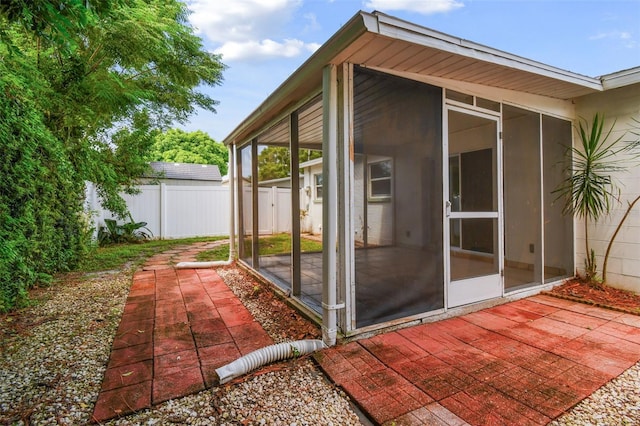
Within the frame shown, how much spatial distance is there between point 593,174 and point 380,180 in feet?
9.88

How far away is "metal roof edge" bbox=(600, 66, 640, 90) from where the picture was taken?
3.37 metres

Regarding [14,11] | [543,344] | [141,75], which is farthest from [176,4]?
[543,344]

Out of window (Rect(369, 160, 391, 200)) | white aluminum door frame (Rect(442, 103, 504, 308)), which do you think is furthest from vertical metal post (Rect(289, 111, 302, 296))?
white aluminum door frame (Rect(442, 103, 504, 308))

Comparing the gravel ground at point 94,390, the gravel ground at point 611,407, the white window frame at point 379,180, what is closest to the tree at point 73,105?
the gravel ground at point 94,390

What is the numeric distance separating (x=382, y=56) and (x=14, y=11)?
2.22 m

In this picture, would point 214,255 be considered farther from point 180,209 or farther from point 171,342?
point 171,342

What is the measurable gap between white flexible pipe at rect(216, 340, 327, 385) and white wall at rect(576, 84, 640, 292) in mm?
3837

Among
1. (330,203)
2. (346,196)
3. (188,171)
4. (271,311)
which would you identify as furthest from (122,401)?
(188,171)

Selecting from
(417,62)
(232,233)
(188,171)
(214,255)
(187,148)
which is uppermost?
(187,148)

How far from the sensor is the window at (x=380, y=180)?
263 cm

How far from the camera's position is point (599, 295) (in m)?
3.68

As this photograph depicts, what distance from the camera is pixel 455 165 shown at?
3.13 m

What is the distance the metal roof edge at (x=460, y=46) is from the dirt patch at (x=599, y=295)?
240 centimetres

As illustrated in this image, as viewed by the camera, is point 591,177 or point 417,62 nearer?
point 417,62
